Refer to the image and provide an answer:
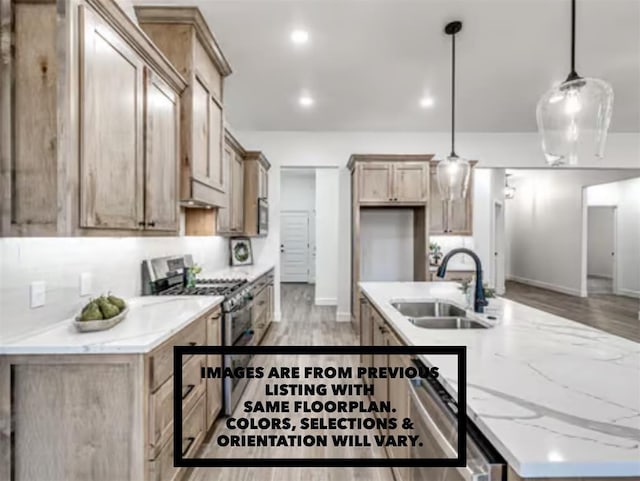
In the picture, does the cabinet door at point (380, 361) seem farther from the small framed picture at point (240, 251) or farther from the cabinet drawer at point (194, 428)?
the small framed picture at point (240, 251)

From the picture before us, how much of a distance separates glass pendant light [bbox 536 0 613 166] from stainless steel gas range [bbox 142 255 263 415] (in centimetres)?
240

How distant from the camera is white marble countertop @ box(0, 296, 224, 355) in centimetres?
142

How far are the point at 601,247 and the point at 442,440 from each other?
11.0m

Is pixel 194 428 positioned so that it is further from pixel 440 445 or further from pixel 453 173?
pixel 453 173

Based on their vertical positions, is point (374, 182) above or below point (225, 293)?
above

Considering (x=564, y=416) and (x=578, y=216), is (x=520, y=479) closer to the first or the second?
(x=564, y=416)

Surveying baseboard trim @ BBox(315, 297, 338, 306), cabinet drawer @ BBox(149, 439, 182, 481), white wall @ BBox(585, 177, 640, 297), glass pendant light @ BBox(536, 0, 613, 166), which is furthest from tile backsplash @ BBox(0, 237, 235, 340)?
white wall @ BBox(585, 177, 640, 297)

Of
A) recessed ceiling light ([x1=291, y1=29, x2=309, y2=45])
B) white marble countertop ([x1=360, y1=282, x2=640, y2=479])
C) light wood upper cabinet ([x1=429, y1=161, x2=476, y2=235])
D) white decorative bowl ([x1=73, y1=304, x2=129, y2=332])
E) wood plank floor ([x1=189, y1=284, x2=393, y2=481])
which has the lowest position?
wood plank floor ([x1=189, y1=284, x2=393, y2=481])

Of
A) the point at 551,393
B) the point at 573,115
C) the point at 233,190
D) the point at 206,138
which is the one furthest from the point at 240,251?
the point at 551,393

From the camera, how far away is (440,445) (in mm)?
1080

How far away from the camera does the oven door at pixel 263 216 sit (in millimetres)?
4820

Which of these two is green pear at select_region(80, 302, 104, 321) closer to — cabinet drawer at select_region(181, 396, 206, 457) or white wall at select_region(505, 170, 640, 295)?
cabinet drawer at select_region(181, 396, 206, 457)

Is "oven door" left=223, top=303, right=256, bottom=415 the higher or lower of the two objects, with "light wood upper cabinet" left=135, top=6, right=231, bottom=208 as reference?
lower

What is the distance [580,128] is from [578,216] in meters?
6.93
